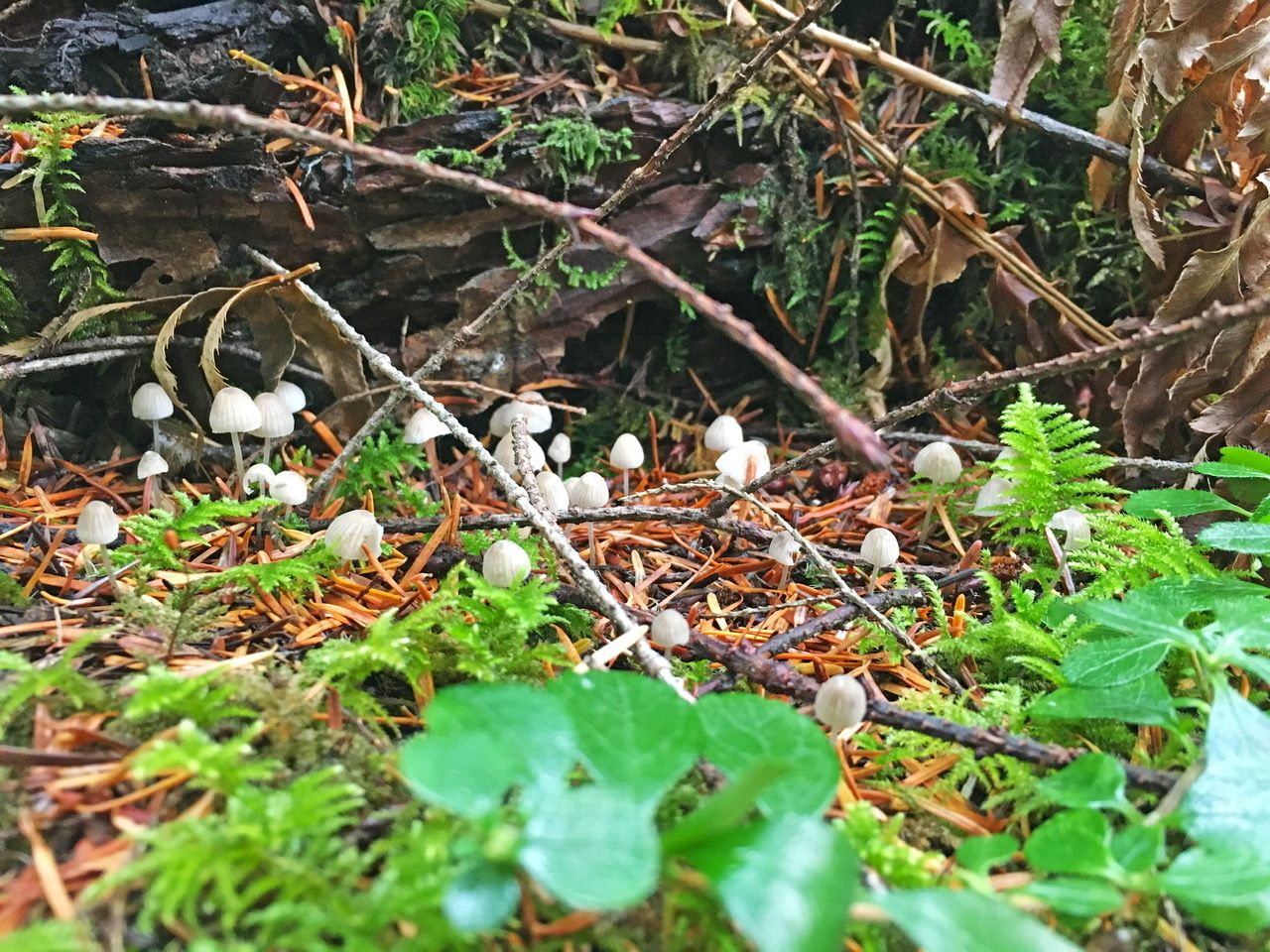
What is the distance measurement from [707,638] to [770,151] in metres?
2.09

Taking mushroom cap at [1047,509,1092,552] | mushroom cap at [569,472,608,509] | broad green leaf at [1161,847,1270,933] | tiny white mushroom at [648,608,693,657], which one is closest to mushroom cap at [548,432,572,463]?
mushroom cap at [569,472,608,509]

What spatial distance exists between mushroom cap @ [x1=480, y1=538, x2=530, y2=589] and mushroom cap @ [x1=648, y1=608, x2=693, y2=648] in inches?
14.0

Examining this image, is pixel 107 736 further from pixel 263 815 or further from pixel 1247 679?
pixel 1247 679

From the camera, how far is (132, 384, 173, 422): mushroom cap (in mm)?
2531

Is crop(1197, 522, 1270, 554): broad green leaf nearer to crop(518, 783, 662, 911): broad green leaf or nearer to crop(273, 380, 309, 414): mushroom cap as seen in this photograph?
crop(518, 783, 662, 911): broad green leaf

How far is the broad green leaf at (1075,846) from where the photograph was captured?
1141 mm

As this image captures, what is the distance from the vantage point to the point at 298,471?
2760mm

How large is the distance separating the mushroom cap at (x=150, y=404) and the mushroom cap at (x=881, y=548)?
2105 millimetres

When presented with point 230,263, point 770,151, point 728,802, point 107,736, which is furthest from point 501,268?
point 728,802

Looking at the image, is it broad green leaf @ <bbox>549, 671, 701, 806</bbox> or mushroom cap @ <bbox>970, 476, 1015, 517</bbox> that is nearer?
broad green leaf @ <bbox>549, 671, 701, 806</bbox>

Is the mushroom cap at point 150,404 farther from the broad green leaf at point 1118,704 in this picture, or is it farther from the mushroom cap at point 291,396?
the broad green leaf at point 1118,704

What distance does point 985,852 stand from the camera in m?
1.22

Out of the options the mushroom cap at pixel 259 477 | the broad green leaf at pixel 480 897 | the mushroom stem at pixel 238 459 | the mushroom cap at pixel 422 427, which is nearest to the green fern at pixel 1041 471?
the mushroom cap at pixel 422 427

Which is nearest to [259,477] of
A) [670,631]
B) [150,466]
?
[150,466]
